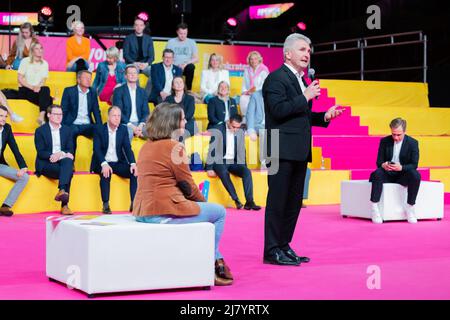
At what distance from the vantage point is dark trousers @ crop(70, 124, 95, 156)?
29.6 ft

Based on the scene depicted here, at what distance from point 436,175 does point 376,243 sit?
4.30 m

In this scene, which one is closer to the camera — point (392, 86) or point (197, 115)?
point (197, 115)

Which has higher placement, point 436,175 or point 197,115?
point 197,115

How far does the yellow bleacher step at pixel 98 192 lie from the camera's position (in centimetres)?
837

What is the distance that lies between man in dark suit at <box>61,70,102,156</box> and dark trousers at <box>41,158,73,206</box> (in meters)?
0.82

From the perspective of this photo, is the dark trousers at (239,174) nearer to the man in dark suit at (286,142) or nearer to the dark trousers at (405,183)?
the dark trousers at (405,183)

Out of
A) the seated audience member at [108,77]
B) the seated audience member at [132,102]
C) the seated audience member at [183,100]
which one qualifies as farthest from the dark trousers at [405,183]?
the seated audience member at [108,77]

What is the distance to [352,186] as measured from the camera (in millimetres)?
8141

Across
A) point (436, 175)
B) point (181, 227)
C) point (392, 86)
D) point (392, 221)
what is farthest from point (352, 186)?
point (392, 86)

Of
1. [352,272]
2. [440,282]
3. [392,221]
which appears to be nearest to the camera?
[440,282]

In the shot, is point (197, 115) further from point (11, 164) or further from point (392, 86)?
point (392, 86)

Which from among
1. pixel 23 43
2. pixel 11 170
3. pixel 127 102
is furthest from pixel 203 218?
pixel 23 43

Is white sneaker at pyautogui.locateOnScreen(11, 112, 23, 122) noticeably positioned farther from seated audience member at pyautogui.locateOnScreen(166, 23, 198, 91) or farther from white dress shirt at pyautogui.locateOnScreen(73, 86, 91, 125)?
seated audience member at pyautogui.locateOnScreen(166, 23, 198, 91)

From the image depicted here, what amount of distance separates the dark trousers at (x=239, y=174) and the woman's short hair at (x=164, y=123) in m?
4.78
